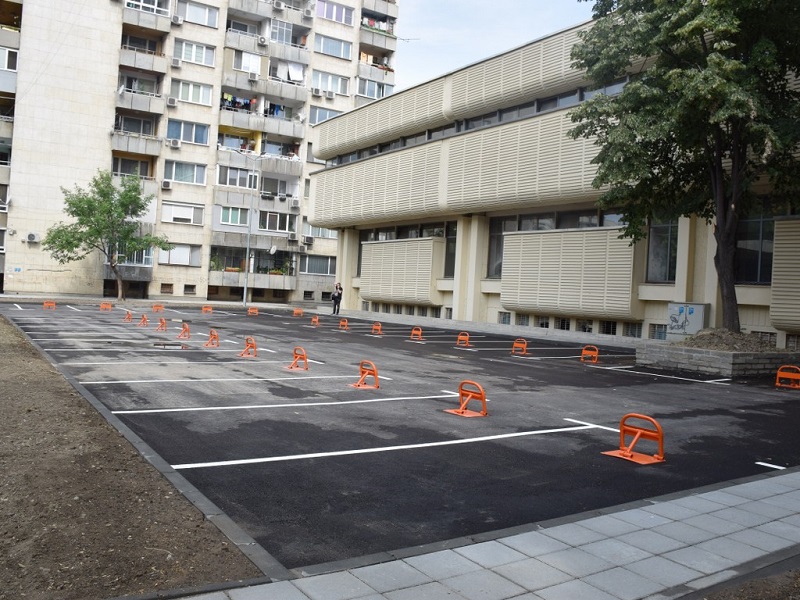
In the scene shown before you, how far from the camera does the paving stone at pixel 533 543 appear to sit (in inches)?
220

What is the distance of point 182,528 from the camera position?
225 inches

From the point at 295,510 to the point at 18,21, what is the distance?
55.0 metres

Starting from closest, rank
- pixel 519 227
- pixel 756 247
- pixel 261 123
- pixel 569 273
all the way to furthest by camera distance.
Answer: pixel 756 247 < pixel 569 273 < pixel 519 227 < pixel 261 123

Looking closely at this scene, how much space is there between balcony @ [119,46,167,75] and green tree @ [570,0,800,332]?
38.7m

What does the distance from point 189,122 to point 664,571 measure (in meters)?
54.0

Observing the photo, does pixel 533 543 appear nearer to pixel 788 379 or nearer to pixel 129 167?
pixel 788 379

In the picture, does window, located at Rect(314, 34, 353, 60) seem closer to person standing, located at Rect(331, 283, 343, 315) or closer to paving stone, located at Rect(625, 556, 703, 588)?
person standing, located at Rect(331, 283, 343, 315)

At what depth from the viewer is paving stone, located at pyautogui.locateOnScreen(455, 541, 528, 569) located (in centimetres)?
532

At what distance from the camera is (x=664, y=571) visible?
17.4ft

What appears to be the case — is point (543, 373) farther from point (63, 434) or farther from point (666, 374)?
point (63, 434)

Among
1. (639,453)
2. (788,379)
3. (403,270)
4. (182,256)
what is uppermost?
(182,256)

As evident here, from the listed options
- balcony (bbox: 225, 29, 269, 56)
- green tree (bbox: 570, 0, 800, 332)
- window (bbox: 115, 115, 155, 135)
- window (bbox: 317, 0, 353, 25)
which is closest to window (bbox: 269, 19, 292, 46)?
balcony (bbox: 225, 29, 269, 56)

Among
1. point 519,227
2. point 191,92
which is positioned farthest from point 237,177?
point 519,227

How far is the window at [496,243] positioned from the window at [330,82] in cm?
2891
